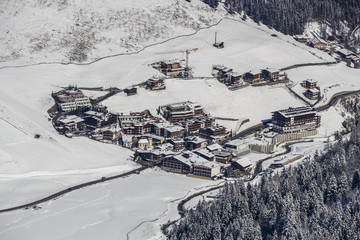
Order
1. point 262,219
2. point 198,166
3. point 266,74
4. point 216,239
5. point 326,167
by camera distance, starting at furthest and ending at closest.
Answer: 1. point 266,74
2. point 198,166
3. point 326,167
4. point 262,219
5. point 216,239

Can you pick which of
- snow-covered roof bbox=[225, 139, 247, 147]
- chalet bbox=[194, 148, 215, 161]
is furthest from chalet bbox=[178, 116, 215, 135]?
chalet bbox=[194, 148, 215, 161]

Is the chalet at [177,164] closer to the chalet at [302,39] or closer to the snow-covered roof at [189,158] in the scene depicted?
the snow-covered roof at [189,158]

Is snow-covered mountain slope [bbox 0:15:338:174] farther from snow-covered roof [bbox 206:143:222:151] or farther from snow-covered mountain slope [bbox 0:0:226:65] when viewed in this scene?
snow-covered roof [bbox 206:143:222:151]

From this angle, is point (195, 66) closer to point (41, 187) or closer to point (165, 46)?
point (165, 46)

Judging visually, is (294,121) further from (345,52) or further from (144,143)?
(345,52)

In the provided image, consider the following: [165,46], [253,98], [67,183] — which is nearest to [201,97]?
[253,98]

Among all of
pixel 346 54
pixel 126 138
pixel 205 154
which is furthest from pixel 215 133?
pixel 346 54
